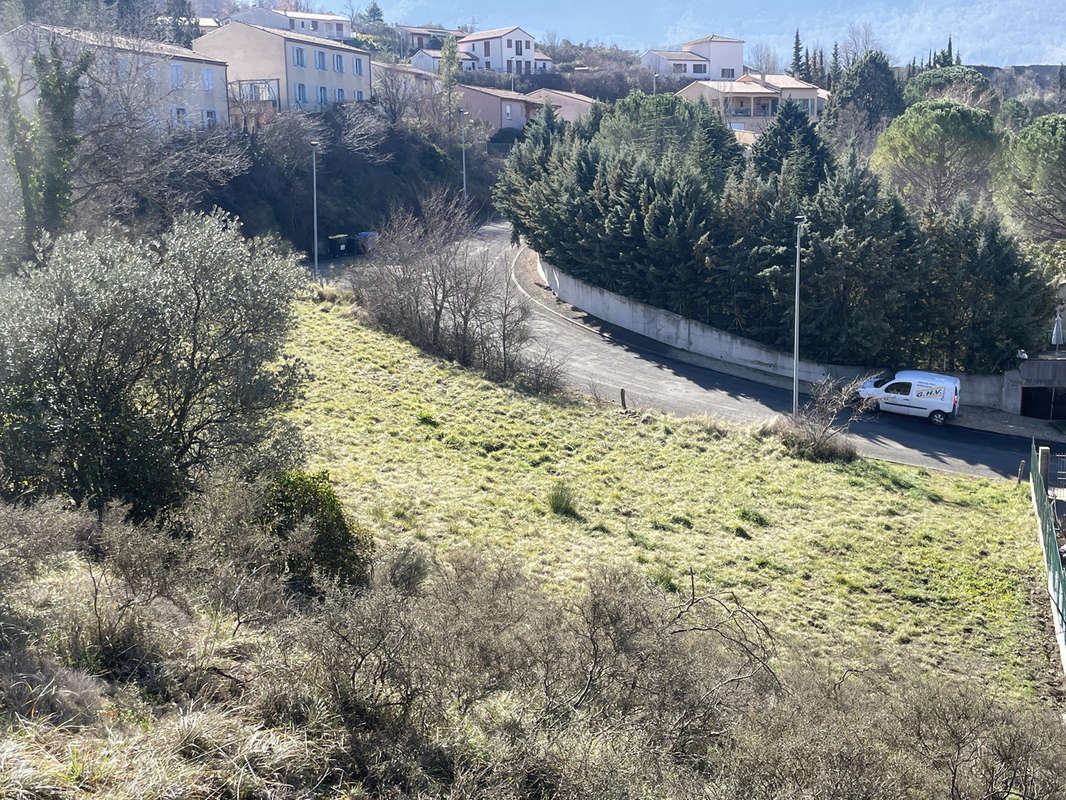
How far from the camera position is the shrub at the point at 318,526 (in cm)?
1275

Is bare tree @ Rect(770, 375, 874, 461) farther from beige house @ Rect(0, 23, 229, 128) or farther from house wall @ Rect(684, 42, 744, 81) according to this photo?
house wall @ Rect(684, 42, 744, 81)

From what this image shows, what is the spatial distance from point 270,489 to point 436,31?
117353mm

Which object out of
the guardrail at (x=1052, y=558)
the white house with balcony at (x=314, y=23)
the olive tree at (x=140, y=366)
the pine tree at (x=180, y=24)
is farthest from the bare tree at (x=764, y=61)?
the olive tree at (x=140, y=366)

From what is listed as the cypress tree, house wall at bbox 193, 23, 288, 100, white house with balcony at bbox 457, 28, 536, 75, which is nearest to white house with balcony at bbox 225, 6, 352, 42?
white house with balcony at bbox 457, 28, 536, 75

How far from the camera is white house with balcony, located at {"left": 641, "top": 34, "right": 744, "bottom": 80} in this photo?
4124 inches

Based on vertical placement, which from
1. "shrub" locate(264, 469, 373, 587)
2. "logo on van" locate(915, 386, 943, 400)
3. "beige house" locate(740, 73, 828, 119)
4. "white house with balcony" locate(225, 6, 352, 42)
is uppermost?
"white house with balcony" locate(225, 6, 352, 42)

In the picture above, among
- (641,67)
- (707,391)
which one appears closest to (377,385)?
(707,391)

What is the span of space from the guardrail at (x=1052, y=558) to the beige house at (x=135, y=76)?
32.5m

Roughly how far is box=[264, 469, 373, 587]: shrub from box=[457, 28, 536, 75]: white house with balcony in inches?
3633

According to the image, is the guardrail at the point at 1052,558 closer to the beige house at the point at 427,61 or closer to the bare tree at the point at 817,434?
the bare tree at the point at 817,434

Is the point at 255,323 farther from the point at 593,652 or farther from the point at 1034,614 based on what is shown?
the point at 1034,614

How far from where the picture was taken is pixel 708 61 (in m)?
106

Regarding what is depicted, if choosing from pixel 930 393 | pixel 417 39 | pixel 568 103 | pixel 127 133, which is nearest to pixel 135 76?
pixel 127 133

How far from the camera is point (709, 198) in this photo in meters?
37.7
